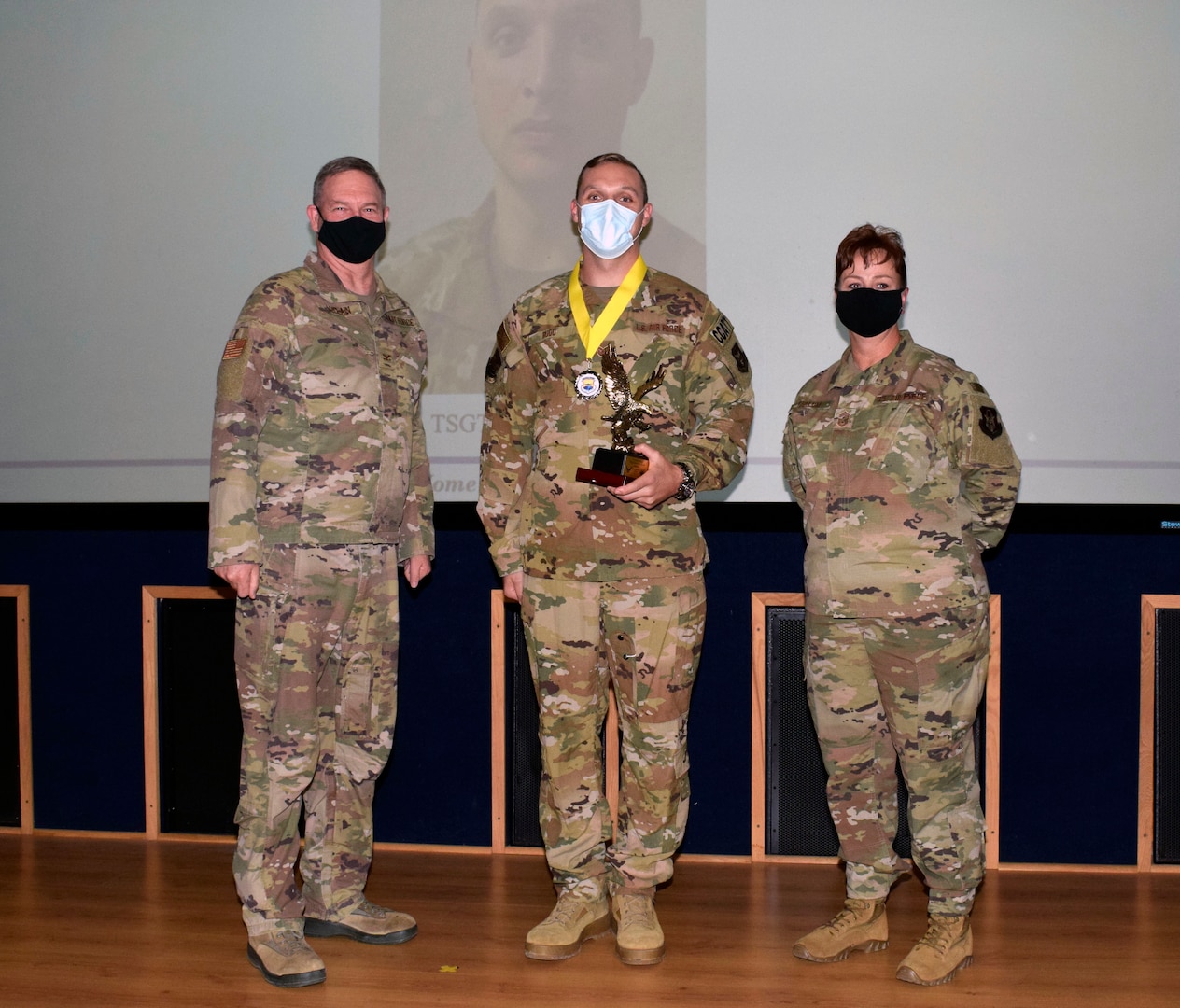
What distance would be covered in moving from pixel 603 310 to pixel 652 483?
0.46 m

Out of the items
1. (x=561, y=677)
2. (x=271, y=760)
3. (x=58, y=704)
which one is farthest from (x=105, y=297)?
(x=561, y=677)

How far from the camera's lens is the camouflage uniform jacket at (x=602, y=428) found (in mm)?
2494

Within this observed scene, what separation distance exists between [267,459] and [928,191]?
214 centimetres

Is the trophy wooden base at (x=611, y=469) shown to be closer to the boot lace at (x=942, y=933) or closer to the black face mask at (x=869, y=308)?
the black face mask at (x=869, y=308)

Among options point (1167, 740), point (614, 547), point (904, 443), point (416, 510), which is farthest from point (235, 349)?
point (1167, 740)

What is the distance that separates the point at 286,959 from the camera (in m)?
2.40

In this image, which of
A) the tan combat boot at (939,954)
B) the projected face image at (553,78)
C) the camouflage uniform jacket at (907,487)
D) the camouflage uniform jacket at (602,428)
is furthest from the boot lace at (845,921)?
the projected face image at (553,78)

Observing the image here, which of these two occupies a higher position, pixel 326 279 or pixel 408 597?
pixel 326 279

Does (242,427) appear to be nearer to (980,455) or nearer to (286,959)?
(286,959)

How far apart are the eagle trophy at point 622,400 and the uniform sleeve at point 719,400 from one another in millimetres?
117

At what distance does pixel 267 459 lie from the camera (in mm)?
2459

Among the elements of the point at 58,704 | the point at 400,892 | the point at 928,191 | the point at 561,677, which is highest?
the point at 928,191

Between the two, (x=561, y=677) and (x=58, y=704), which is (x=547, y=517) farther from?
(x=58, y=704)

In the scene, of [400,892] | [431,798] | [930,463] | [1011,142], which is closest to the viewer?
[930,463]
